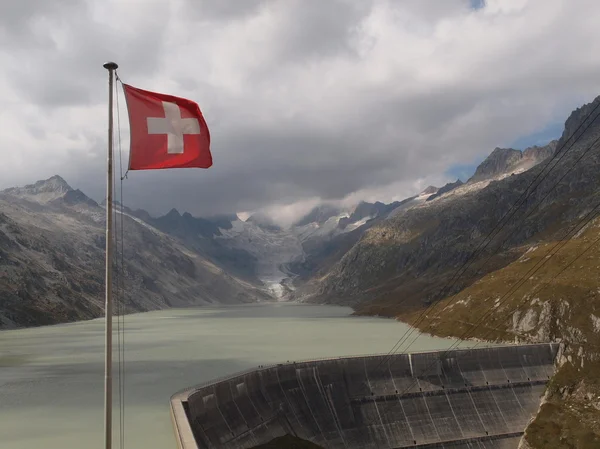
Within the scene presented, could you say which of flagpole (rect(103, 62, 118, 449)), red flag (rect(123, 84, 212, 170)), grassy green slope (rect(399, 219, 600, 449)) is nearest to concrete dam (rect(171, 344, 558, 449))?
grassy green slope (rect(399, 219, 600, 449))

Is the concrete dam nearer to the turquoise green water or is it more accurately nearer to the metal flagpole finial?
the turquoise green water

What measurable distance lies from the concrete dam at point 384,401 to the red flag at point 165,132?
22.4m

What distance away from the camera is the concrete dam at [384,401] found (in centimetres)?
3744

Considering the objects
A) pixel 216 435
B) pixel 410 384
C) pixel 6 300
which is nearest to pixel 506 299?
pixel 410 384

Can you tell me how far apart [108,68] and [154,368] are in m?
58.4

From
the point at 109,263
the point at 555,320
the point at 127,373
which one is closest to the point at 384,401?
the point at 127,373

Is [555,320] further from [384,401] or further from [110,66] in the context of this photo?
[110,66]

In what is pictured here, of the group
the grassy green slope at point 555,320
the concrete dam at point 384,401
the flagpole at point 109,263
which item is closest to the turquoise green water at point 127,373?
the concrete dam at point 384,401

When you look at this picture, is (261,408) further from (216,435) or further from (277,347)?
(277,347)

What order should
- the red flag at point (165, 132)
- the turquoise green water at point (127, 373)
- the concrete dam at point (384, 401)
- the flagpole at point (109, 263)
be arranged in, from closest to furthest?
1. the flagpole at point (109, 263)
2. the red flag at point (165, 132)
3. the turquoise green water at point (127, 373)
4. the concrete dam at point (384, 401)

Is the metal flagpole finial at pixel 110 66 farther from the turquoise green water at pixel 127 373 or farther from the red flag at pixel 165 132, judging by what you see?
the turquoise green water at pixel 127 373

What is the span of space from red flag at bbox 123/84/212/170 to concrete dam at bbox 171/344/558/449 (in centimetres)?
2238

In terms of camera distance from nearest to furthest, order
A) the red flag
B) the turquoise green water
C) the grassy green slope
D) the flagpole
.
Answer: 1. the flagpole
2. the red flag
3. the turquoise green water
4. the grassy green slope

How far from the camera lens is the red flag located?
14000mm
